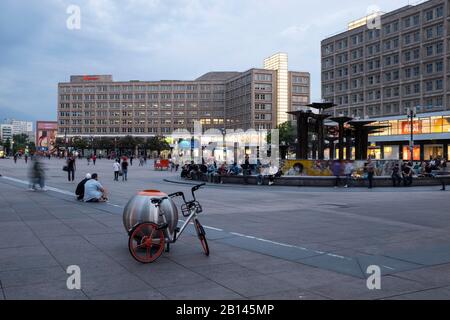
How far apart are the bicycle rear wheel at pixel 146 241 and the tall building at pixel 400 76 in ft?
191

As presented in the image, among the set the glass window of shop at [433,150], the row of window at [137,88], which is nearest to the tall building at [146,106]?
the row of window at [137,88]

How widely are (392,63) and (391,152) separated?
50.2 ft

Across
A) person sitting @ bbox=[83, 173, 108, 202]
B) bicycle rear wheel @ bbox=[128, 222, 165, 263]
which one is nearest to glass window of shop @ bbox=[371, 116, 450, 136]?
person sitting @ bbox=[83, 173, 108, 202]

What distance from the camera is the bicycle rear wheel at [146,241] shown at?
7.19 meters

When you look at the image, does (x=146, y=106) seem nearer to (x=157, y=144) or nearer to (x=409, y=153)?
(x=157, y=144)

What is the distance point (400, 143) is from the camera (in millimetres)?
76125

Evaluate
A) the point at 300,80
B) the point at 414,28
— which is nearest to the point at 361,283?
the point at 414,28

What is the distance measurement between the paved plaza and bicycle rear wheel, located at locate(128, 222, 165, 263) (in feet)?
0.69

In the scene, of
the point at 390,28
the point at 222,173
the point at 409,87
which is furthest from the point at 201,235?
the point at 390,28

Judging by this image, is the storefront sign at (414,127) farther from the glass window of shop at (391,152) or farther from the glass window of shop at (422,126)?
the glass window of shop at (391,152)

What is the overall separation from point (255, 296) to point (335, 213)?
352 inches

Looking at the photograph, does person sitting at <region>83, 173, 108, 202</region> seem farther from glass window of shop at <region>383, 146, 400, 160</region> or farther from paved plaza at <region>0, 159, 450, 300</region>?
glass window of shop at <region>383, 146, 400, 160</region>

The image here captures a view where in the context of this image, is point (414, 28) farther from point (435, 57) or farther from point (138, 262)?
point (138, 262)

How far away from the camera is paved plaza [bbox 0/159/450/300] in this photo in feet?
19.0
